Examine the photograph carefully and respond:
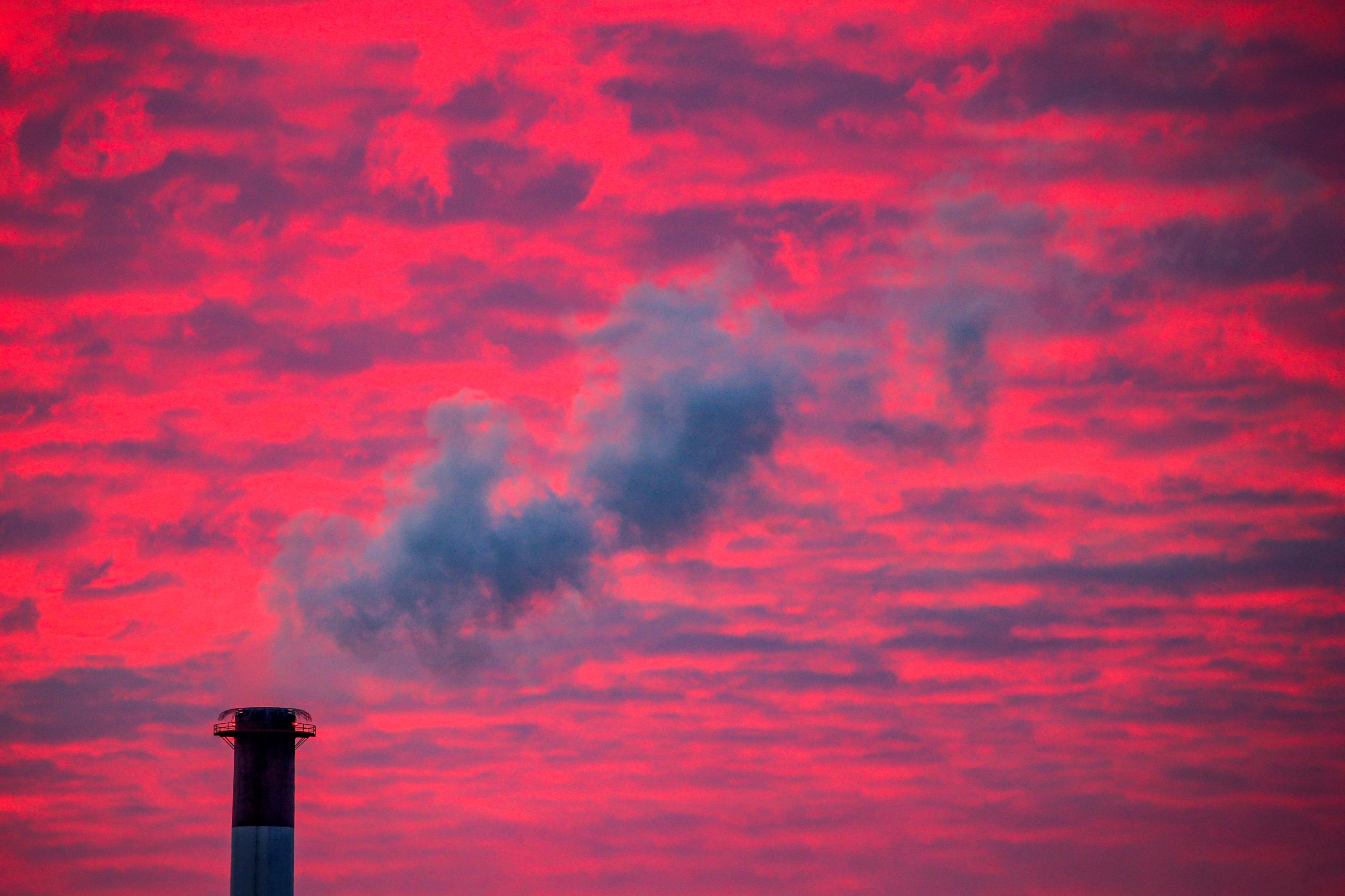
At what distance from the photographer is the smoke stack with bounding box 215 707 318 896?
78.1m

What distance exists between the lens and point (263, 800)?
78938 mm

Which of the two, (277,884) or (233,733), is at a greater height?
(233,733)

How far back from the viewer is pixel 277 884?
257ft

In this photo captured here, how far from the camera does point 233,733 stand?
3172 inches

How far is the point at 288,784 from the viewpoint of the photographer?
80.1 m

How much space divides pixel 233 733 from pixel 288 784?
12.5ft

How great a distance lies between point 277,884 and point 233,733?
778cm

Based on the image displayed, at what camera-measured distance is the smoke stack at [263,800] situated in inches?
3073

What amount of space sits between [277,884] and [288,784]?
15.7 ft
